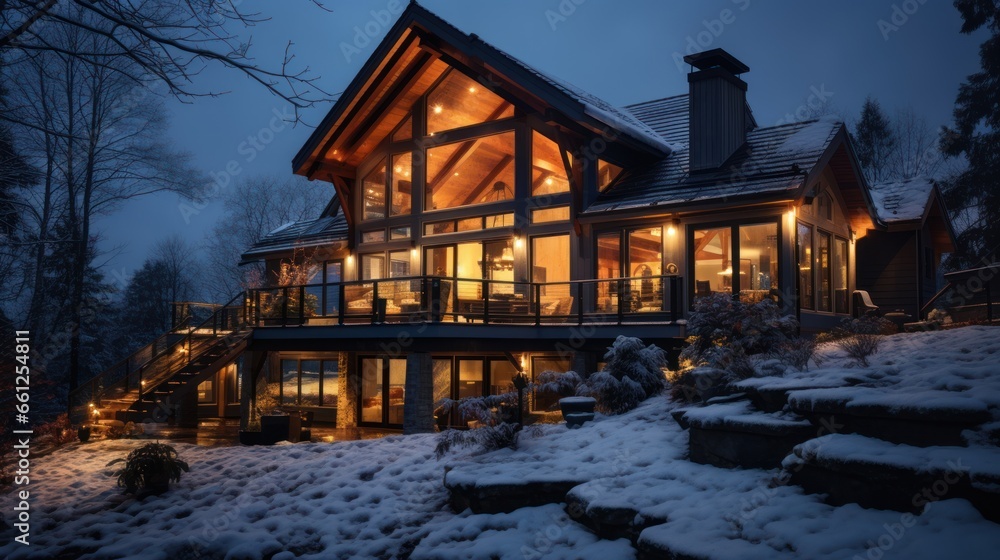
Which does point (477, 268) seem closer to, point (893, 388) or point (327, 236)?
point (327, 236)

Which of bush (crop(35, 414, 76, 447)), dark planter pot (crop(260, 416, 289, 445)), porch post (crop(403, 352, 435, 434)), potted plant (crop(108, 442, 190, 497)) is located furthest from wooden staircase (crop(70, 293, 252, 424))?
potted plant (crop(108, 442, 190, 497))

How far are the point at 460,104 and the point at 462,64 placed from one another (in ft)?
4.16

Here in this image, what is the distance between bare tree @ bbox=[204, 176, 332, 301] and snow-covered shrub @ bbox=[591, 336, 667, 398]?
99.2 ft

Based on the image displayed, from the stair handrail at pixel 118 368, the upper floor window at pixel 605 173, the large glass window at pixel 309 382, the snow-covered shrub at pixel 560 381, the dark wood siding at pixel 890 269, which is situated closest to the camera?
the snow-covered shrub at pixel 560 381

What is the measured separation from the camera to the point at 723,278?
1598 centimetres

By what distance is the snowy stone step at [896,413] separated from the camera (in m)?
5.61

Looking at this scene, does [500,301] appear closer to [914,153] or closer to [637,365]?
[637,365]

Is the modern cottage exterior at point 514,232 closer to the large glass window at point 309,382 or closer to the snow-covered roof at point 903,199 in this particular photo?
the large glass window at point 309,382

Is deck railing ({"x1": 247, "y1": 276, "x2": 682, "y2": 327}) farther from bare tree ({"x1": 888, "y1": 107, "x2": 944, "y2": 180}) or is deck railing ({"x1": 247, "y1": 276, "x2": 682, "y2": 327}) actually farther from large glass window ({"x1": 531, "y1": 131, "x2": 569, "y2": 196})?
bare tree ({"x1": 888, "y1": 107, "x2": 944, "y2": 180})

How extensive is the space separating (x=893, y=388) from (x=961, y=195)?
2483 centimetres

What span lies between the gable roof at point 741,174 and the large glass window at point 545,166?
1.29 metres

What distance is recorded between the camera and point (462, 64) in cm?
1850

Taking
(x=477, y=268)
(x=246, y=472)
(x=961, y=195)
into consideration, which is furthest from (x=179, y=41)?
(x=961, y=195)

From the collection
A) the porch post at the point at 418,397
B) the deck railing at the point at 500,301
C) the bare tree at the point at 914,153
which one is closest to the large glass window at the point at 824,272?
the deck railing at the point at 500,301
